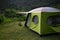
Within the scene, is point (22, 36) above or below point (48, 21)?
below

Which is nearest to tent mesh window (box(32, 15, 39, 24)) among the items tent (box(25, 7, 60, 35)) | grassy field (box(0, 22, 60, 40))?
tent (box(25, 7, 60, 35))

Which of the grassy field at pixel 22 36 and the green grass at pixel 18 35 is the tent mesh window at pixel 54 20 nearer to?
the grassy field at pixel 22 36

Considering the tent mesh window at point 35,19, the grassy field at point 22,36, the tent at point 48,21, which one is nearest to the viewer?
the grassy field at point 22,36

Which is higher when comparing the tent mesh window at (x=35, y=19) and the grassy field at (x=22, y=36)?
the tent mesh window at (x=35, y=19)

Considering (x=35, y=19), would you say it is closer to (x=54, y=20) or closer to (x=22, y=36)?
(x=54, y=20)

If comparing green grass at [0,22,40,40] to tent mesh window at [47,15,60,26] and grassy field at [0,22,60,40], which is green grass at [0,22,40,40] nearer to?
grassy field at [0,22,60,40]

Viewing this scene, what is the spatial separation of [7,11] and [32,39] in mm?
7404

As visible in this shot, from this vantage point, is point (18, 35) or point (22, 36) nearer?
point (22, 36)

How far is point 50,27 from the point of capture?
14.5 ft

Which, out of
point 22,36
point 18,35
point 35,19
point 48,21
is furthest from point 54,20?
point 18,35

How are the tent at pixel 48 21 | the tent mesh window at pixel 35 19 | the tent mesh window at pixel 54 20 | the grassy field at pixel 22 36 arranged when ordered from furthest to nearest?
the tent mesh window at pixel 35 19 < the tent mesh window at pixel 54 20 < the tent at pixel 48 21 < the grassy field at pixel 22 36

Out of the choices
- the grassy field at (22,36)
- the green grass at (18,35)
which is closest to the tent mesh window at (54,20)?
the grassy field at (22,36)

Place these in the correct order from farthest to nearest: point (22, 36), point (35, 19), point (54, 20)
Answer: point (35, 19) → point (54, 20) → point (22, 36)

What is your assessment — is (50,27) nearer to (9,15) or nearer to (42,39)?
(42,39)
